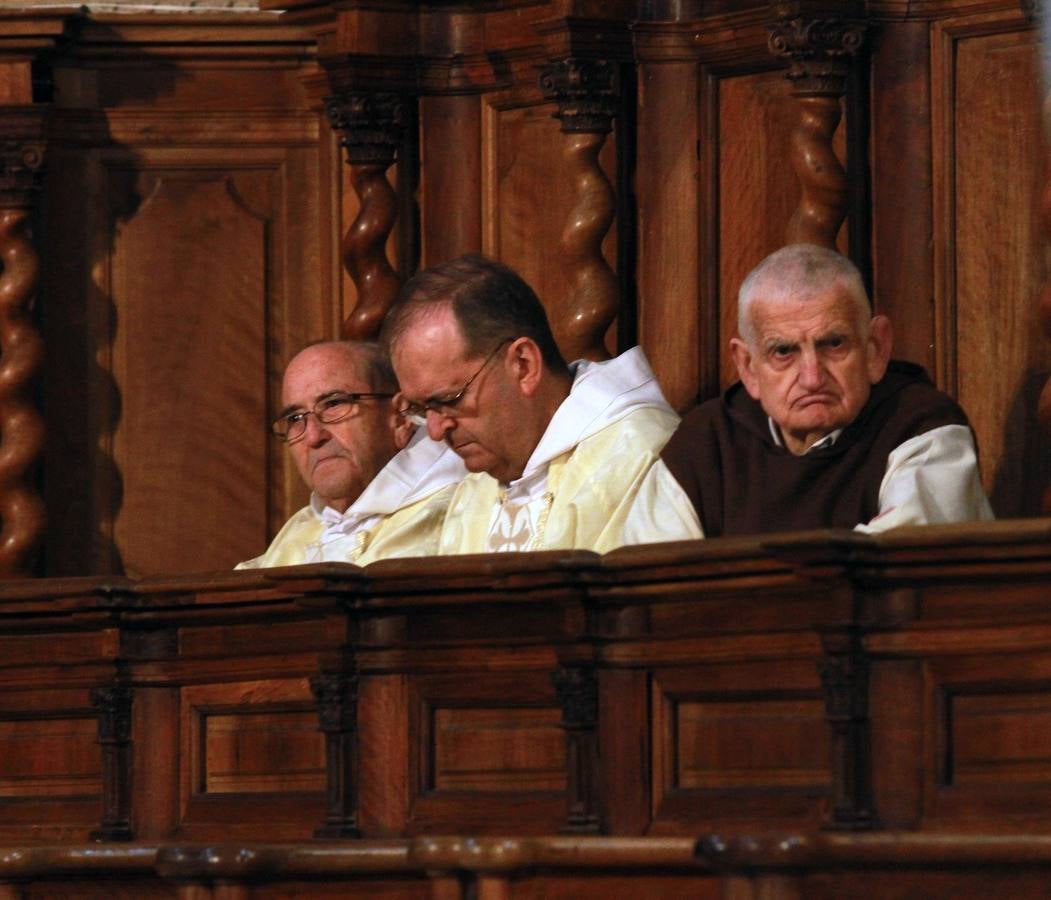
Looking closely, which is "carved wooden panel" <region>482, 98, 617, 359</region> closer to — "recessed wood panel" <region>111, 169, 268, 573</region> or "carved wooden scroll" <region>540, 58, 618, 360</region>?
"carved wooden scroll" <region>540, 58, 618, 360</region>

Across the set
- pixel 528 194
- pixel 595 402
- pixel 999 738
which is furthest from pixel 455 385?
pixel 999 738

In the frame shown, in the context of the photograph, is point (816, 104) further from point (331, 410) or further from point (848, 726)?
Answer: point (848, 726)

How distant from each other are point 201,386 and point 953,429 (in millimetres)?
3532

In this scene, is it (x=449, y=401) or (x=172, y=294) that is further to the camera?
(x=172, y=294)

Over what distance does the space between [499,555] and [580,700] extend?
13.7 inches

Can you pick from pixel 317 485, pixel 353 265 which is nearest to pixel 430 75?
pixel 353 265

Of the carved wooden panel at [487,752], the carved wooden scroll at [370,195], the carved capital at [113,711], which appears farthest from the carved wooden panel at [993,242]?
the carved capital at [113,711]

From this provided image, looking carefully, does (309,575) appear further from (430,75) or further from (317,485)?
(430,75)

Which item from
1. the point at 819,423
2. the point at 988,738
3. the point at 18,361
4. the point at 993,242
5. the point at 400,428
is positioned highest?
the point at 993,242

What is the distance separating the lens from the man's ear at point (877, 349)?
621cm

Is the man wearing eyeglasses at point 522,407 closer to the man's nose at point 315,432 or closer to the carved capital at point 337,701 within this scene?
the man's nose at point 315,432

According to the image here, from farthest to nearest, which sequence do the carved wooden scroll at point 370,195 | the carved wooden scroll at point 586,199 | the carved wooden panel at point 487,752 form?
the carved wooden scroll at point 370,195
the carved wooden scroll at point 586,199
the carved wooden panel at point 487,752

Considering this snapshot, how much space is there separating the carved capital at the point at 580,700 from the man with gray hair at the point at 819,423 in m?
0.59

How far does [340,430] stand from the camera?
24.8 ft
